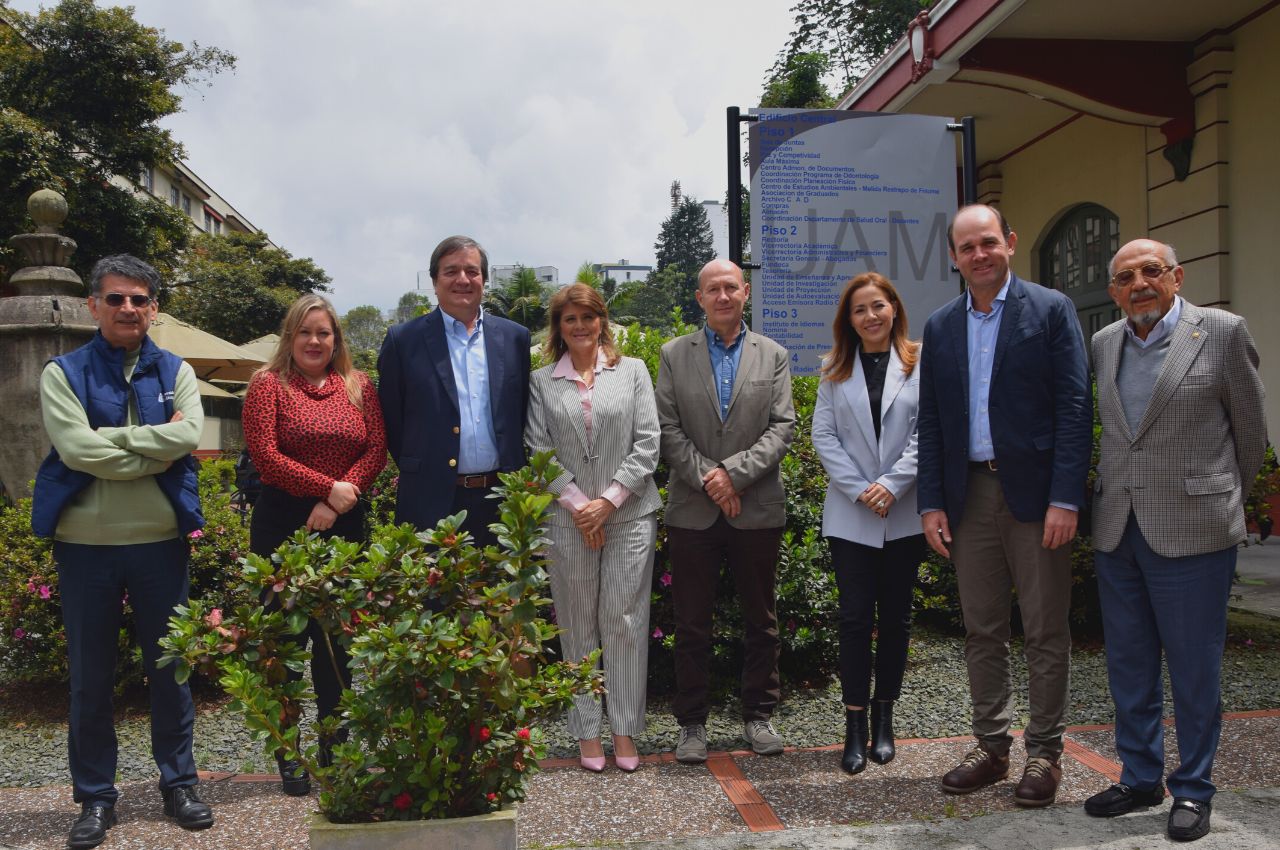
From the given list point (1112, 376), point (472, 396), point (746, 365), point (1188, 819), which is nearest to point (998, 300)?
point (1112, 376)

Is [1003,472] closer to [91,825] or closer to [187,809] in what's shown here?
[187,809]

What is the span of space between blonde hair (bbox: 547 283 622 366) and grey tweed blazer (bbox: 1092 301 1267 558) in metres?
2.14

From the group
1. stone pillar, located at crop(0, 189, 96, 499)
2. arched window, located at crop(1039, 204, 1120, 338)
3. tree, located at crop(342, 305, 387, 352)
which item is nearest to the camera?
stone pillar, located at crop(0, 189, 96, 499)

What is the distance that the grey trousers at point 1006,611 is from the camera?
11.4 ft

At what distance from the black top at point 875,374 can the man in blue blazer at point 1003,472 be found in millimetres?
323

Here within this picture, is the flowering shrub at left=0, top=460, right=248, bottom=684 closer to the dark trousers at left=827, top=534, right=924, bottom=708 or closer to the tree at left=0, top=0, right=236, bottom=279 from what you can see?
the dark trousers at left=827, top=534, right=924, bottom=708

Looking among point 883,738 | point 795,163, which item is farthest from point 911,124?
point 883,738

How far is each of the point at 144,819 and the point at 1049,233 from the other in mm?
11374

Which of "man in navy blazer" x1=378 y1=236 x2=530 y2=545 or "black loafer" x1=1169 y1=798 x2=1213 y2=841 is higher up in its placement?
"man in navy blazer" x1=378 y1=236 x2=530 y2=545

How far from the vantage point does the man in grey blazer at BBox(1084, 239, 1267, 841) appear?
10.4ft

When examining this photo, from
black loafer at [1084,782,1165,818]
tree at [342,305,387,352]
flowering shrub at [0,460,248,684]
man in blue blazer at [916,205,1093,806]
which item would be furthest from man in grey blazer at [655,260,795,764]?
tree at [342,305,387,352]

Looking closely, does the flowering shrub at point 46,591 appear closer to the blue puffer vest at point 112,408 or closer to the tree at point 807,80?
the blue puffer vest at point 112,408

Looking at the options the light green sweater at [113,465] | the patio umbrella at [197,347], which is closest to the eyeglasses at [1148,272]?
the light green sweater at [113,465]

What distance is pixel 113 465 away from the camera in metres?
3.42
